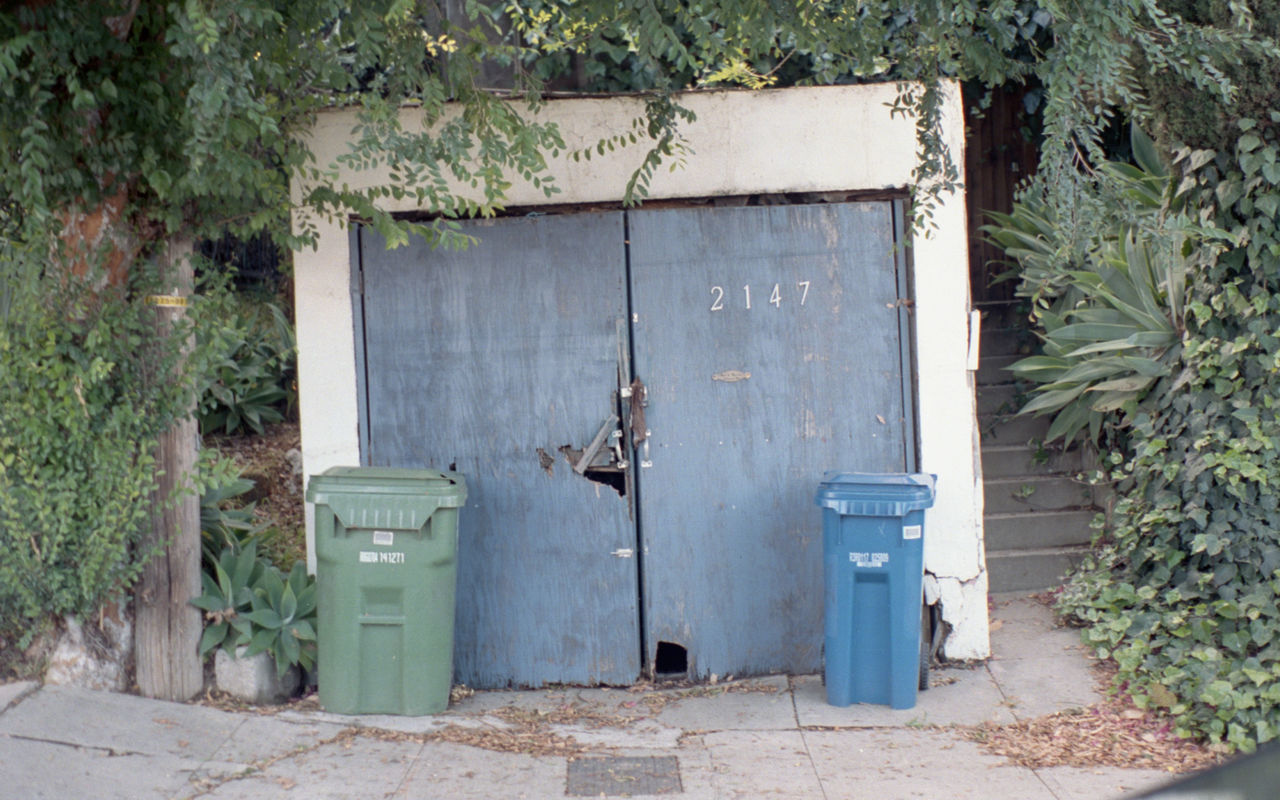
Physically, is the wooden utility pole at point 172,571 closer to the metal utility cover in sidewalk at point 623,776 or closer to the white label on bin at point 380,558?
the white label on bin at point 380,558

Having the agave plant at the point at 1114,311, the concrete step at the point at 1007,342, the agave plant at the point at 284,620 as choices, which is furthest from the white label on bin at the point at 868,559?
the concrete step at the point at 1007,342

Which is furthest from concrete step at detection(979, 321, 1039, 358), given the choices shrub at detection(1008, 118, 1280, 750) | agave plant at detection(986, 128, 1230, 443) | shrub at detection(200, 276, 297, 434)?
shrub at detection(200, 276, 297, 434)

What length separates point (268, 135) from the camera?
451cm

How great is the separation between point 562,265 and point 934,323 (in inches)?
74.4

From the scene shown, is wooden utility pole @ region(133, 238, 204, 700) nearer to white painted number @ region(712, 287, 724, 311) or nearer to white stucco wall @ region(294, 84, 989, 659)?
white stucco wall @ region(294, 84, 989, 659)

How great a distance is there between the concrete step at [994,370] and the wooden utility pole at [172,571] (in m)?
5.67

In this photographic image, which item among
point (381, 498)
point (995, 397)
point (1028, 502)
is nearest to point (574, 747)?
point (381, 498)

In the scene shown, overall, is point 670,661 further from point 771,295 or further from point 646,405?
point 771,295

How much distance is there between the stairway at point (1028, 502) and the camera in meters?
6.90

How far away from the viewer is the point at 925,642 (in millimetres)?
5430

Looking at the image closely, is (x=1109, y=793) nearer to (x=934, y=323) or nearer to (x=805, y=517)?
(x=805, y=517)

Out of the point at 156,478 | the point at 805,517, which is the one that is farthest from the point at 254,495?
the point at 805,517

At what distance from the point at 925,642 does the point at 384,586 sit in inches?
102

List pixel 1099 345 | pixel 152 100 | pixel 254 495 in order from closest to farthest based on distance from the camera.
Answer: pixel 152 100 → pixel 1099 345 → pixel 254 495
